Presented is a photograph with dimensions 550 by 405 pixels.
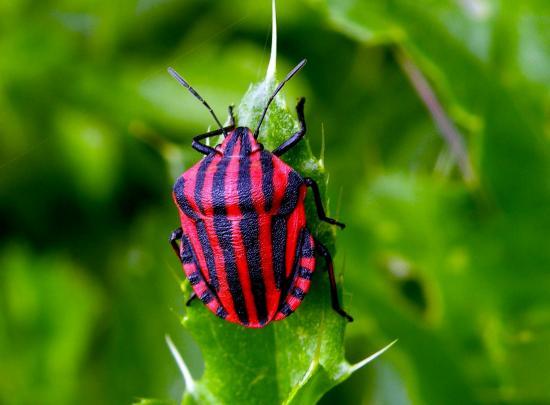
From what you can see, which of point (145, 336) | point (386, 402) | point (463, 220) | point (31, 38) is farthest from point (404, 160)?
point (31, 38)

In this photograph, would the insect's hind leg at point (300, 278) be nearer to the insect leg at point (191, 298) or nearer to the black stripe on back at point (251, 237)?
the black stripe on back at point (251, 237)

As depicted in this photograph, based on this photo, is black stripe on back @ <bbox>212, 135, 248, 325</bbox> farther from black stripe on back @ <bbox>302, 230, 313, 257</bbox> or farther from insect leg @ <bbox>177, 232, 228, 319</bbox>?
black stripe on back @ <bbox>302, 230, 313, 257</bbox>

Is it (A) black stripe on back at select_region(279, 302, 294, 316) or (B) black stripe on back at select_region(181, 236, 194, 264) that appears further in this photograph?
(B) black stripe on back at select_region(181, 236, 194, 264)

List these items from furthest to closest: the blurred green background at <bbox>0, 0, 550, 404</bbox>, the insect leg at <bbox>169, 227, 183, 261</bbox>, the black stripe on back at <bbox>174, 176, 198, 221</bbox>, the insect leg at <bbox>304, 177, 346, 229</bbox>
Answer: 1. the blurred green background at <bbox>0, 0, 550, 404</bbox>
2. the insect leg at <bbox>169, 227, 183, 261</bbox>
3. the black stripe on back at <bbox>174, 176, 198, 221</bbox>
4. the insect leg at <bbox>304, 177, 346, 229</bbox>

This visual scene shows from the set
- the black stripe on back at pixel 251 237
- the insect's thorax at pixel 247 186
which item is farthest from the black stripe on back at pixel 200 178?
the black stripe on back at pixel 251 237

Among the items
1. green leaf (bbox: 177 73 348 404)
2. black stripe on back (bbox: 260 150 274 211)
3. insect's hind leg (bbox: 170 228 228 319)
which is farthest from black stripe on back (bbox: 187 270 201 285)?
black stripe on back (bbox: 260 150 274 211)

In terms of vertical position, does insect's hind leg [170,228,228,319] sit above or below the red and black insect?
below

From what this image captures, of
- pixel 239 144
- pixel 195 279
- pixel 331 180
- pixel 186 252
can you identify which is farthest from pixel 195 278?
pixel 331 180
